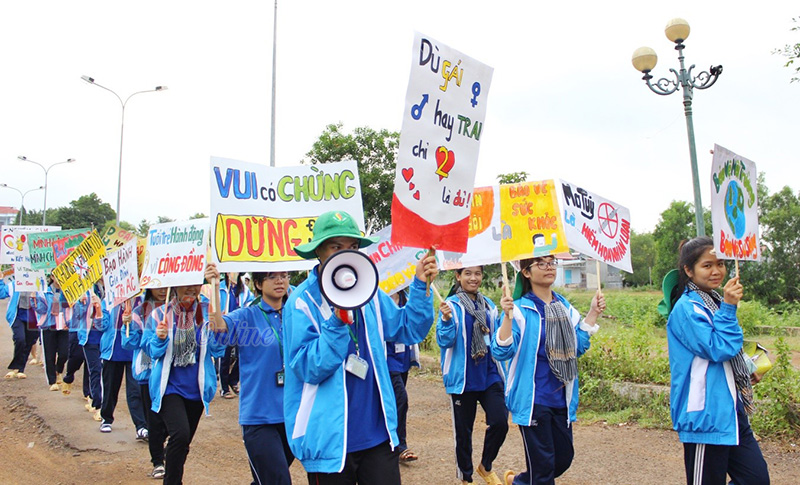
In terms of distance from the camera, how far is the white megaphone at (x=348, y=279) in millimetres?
2945

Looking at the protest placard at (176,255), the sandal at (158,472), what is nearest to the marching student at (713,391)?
the protest placard at (176,255)

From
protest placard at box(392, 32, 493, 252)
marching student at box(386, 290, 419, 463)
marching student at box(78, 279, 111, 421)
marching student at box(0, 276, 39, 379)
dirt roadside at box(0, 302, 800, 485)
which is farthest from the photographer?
marching student at box(0, 276, 39, 379)

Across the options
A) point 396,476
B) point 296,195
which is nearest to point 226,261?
point 296,195

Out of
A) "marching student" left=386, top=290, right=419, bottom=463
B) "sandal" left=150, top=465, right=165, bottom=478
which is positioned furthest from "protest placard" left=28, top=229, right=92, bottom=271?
"marching student" left=386, top=290, right=419, bottom=463

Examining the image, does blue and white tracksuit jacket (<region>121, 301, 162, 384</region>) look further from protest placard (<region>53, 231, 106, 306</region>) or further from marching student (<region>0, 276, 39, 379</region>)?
marching student (<region>0, 276, 39, 379</region>)

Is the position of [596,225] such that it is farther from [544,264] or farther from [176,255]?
[176,255]

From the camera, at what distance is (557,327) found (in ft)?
14.7

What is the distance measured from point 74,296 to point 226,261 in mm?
4513

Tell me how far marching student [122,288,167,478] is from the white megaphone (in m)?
3.11

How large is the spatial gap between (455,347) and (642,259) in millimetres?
78624

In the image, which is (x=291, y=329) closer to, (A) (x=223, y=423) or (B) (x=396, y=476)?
(B) (x=396, y=476)

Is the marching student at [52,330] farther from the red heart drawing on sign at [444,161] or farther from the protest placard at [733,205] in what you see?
the protest placard at [733,205]

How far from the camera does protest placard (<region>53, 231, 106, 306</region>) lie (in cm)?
740

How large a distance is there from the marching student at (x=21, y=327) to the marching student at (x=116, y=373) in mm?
4632
